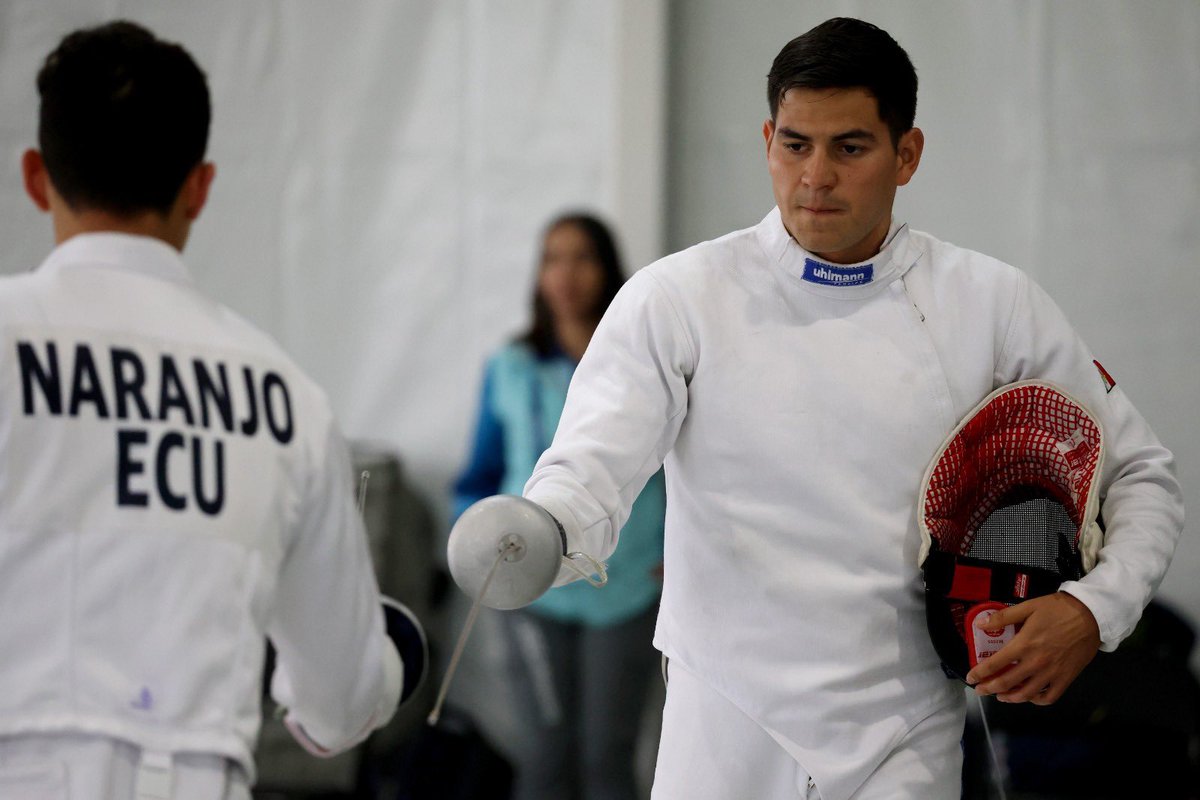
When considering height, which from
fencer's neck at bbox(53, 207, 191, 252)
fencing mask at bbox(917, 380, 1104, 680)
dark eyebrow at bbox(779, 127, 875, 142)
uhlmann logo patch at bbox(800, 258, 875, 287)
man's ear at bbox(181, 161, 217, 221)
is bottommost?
fencing mask at bbox(917, 380, 1104, 680)

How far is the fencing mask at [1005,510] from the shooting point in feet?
5.60

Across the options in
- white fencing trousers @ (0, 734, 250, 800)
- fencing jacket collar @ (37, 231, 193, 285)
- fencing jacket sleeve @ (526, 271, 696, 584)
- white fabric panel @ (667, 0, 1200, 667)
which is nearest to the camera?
white fencing trousers @ (0, 734, 250, 800)

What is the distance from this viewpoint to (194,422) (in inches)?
54.1

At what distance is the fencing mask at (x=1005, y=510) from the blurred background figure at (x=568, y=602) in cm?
152

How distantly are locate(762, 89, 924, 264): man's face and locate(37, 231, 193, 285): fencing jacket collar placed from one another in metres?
0.76

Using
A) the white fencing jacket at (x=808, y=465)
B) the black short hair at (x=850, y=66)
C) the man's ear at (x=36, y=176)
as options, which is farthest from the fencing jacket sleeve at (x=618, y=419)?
the man's ear at (x=36, y=176)

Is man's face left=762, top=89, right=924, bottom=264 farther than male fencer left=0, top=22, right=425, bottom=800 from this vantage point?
Yes

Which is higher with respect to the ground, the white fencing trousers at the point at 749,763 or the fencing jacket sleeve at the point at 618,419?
the fencing jacket sleeve at the point at 618,419

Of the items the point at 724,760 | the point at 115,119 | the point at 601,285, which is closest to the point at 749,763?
the point at 724,760

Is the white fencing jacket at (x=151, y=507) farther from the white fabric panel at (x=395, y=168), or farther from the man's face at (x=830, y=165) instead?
the white fabric panel at (x=395, y=168)

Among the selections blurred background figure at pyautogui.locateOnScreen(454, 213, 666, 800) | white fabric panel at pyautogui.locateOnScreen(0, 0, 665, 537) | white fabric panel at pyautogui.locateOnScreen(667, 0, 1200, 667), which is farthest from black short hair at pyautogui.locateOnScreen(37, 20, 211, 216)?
white fabric panel at pyautogui.locateOnScreen(667, 0, 1200, 667)

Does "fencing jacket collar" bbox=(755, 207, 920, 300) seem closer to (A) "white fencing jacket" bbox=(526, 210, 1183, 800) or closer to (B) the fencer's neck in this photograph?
(A) "white fencing jacket" bbox=(526, 210, 1183, 800)

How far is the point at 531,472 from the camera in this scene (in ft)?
10.8

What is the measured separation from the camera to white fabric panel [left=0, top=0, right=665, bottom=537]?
3898mm
